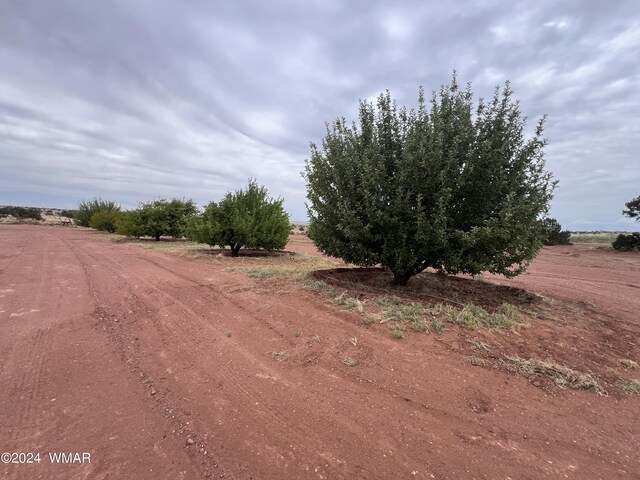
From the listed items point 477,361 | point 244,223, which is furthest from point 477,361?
point 244,223

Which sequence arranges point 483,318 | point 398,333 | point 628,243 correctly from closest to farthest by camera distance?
point 398,333, point 483,318, point 628,243

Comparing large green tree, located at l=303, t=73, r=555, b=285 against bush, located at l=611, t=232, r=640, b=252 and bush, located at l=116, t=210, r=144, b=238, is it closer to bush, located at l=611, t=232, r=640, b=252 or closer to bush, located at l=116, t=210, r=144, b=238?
bush, located at l=116, t=210, r=144, b=238

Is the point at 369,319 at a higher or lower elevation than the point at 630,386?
higher

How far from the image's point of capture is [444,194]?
6.35m

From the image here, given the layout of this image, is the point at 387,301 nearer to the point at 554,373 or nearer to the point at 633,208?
the point at 554,373

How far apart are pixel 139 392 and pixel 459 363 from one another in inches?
144

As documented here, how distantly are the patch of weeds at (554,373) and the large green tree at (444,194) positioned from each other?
2476 millimetres

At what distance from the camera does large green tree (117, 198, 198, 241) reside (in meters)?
23.3

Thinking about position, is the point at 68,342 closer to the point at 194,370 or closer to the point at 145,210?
the point at 194,370

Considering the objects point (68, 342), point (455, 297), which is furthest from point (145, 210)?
point (455, 297)

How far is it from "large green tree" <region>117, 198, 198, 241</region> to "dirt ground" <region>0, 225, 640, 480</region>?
18684mm

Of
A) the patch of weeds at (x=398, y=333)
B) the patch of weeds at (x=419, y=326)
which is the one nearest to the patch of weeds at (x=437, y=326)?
the patch of weeds at (x=419, y=326)

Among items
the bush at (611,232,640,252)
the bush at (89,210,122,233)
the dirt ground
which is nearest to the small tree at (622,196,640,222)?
the bush at (611,232,640,252)

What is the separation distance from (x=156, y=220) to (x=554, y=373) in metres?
25.1
